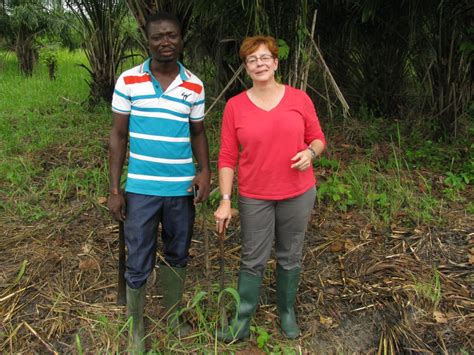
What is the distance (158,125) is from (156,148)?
10 cm

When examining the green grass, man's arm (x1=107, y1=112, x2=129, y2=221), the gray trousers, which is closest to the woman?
the gray trousers

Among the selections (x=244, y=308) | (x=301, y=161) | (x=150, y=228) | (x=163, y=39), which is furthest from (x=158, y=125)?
(x=244, y=308)

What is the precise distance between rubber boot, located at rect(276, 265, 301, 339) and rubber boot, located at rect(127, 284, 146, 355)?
2.28 feet

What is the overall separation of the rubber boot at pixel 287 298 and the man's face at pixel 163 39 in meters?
1.17

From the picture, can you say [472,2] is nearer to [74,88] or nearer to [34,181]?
[34,181]

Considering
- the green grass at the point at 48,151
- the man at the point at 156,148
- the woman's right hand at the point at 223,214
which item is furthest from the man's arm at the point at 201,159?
the green grass at the point at 48,151

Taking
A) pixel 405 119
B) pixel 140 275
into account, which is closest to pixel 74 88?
pixel 405 119

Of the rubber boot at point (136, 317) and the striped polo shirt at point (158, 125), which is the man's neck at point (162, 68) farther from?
the rubber boot at point (136, 317)

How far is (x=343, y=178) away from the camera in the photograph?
12.7 feet

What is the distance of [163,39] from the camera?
1984 mm

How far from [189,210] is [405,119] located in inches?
156

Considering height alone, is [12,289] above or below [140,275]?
below

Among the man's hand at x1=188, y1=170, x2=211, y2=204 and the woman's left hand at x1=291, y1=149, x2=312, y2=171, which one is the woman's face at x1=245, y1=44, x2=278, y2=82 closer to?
the woman's left hand at x1=291, y1=149, x2=312, y2=171

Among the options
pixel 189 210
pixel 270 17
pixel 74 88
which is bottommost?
pixel 74 88
